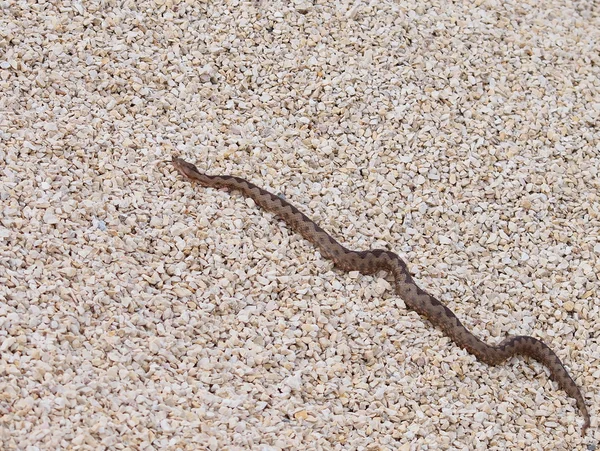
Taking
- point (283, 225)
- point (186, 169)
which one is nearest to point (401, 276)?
point (283, 225)

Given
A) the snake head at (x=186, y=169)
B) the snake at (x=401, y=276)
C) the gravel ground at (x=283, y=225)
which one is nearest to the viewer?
the gravel ground at (x=283, y=225)

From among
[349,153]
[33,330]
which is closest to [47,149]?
[33,330]

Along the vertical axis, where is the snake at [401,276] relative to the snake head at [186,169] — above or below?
below

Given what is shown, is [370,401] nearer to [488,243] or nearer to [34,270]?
[488,243]

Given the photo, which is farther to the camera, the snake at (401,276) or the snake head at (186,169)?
the snake head at (186,169)

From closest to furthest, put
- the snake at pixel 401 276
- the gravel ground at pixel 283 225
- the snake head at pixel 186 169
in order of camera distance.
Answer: the gravel ground at pixel 283 225, the snake at pixel 401 276, the snake head at pixel 186 169
